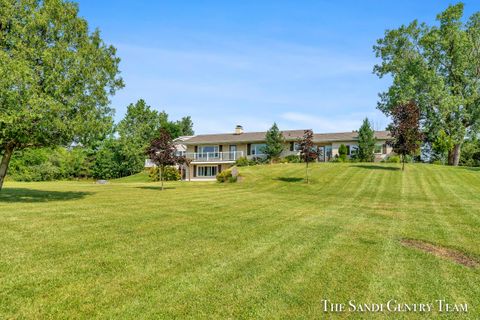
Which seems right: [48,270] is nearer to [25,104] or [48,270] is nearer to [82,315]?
[82,315]

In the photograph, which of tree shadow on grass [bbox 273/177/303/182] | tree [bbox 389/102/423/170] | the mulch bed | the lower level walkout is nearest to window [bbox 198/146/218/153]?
the lower level walkout

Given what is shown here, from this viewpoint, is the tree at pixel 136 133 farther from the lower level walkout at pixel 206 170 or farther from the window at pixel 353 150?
the window at pixel 353 150

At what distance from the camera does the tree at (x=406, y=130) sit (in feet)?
104

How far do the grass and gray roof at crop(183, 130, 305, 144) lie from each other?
34.8 meters

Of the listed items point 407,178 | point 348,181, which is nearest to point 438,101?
point 407,178

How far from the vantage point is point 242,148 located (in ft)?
169

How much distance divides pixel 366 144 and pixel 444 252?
38774 millimetres

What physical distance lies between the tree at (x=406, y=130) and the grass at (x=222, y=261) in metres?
17.8

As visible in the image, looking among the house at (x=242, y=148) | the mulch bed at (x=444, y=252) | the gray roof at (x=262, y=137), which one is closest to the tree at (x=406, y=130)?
the house at (x=242, y=148)

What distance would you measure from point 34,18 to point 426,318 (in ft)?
68.3

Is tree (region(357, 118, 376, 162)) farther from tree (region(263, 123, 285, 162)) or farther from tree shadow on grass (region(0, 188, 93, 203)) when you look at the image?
tree shadow on grass (region(0, 188, 93, 203))

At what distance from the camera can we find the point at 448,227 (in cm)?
1202

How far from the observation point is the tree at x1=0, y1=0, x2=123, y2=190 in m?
15.8

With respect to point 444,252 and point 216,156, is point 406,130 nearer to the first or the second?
point 444,252
